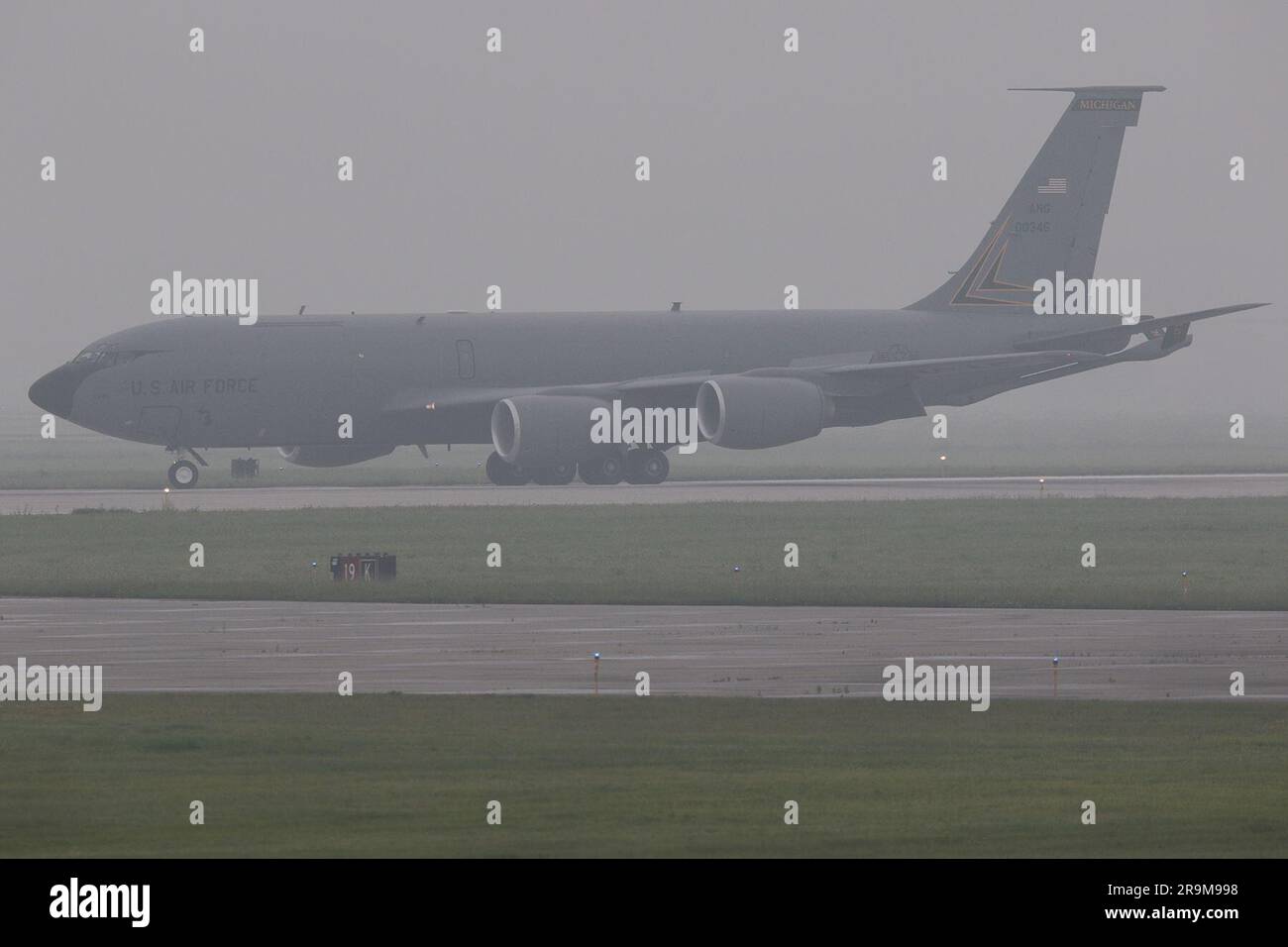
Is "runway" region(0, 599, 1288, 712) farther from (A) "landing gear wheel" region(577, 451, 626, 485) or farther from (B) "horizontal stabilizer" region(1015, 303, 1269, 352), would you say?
(B) "horizontal stabilizer" region(1015, 303, 1269, 352)

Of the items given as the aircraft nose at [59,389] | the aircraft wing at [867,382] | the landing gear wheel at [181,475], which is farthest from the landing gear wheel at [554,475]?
the aircraft nose at [59,389]

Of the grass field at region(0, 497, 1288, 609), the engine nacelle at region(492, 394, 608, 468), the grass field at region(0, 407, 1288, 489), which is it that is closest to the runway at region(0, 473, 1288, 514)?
the engine nacelle at region(492, 394, 608, 468)

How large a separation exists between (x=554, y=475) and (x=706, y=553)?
21849 mm

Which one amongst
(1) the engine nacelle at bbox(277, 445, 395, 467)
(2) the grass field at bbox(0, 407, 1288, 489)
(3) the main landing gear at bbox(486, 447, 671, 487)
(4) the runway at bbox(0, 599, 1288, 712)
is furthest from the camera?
(2) the grass field at bbox(0, 407, 1288, 489)

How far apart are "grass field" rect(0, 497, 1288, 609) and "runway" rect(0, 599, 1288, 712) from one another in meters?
1.82

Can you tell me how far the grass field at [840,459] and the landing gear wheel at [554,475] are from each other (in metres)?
4.95

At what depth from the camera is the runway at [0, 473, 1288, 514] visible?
54.3 m

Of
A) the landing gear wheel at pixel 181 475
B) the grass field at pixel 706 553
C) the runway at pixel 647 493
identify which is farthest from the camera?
the landing gear wheel at pixel 181 475

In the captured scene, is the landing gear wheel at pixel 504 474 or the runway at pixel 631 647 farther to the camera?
the landing gear wheel at pixel 504 474

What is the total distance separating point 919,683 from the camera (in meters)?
24.0

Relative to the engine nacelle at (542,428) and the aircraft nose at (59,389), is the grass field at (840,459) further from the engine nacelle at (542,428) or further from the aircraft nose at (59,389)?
the engine nacelle at (542,428)

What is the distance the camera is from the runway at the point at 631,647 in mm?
24219

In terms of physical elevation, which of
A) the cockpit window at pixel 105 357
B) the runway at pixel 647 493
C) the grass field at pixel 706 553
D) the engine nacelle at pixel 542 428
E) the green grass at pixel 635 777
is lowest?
the green grass at pixel 635 777
